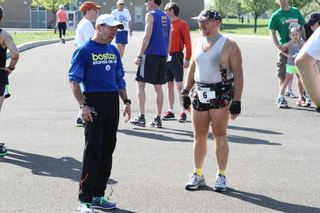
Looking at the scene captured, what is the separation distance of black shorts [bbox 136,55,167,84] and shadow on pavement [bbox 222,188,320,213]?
3.81 m

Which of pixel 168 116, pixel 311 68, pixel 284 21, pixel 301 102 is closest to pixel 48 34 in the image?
pixel 301 102

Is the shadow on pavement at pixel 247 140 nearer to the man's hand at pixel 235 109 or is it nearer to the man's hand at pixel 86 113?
the man's hand at pixel 235 109

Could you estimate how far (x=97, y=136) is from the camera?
536 cm

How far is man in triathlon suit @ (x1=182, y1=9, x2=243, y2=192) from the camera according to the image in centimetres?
594

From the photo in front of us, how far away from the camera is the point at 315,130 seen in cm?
987

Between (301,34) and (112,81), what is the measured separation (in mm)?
7053

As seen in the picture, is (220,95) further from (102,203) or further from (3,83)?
(3,83)

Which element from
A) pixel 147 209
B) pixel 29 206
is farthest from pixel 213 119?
pixel 29 206

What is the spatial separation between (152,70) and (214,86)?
3768mm

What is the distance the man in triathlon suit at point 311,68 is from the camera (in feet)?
10.1

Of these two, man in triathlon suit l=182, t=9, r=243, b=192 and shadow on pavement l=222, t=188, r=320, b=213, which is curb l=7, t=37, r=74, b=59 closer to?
man in triathlon suit l=182, t=9, r=243, b=192

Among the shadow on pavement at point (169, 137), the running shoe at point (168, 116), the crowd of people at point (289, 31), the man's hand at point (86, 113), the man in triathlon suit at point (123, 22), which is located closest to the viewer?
the man's hand at point (86, 113)

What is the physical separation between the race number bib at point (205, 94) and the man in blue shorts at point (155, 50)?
3636 millimetres

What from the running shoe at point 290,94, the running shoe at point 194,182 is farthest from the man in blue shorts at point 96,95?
the running shoe at point 290,94
